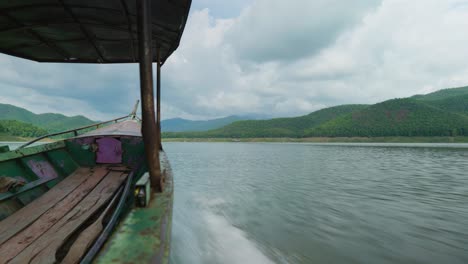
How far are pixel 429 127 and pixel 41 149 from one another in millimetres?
119438

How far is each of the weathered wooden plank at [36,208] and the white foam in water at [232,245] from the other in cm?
318

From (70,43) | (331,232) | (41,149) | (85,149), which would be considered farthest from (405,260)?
(70,43)

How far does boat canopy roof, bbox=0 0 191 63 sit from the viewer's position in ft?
16.4

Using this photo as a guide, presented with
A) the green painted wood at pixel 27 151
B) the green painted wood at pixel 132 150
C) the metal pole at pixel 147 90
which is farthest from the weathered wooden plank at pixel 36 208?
the metal pole at pixel 147 90

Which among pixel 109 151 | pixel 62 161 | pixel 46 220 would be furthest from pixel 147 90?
pixel 62 161

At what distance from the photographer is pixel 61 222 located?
3127mm

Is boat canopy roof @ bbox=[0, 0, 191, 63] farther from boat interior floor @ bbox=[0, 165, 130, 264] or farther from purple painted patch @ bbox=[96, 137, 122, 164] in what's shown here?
boat interior floor @ bbox=[0, 165, 130, 264]

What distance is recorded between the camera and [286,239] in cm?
511

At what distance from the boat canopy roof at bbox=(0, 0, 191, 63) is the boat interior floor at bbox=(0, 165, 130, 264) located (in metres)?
3.94

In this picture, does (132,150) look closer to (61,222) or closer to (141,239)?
(61,222)

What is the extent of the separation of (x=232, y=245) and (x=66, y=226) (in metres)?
3.29

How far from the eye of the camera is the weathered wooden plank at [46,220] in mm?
2525

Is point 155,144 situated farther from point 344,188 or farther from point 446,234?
point 344,188

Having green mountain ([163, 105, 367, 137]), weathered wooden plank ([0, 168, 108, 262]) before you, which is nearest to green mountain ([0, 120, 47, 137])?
green mountain ([163, 105, 367, 137])
